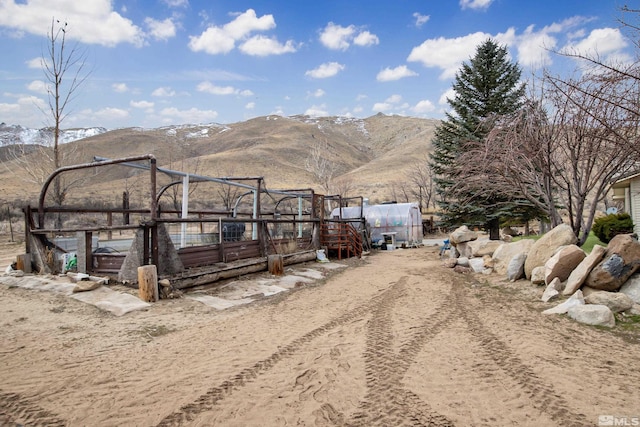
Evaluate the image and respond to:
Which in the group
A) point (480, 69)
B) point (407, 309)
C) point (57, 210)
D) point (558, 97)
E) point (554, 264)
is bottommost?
point (407, 309)

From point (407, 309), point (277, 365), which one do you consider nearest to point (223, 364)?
point (277, 365)

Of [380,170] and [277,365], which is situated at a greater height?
[380,170]

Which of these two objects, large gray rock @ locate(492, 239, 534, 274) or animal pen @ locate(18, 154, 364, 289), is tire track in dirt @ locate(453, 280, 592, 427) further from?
animal pen @ locate(18, 154, 364, 289)

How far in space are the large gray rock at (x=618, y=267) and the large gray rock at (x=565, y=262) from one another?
2.43 feet

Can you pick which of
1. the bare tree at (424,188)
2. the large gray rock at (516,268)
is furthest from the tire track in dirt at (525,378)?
the bare tree at (424,188)

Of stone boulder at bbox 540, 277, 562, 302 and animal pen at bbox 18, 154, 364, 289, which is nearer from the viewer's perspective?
stone boulder at bbox 540, 277, 562, 302

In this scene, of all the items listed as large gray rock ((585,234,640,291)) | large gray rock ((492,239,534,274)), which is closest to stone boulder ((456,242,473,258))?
large gray rock ((492,239,534,274))

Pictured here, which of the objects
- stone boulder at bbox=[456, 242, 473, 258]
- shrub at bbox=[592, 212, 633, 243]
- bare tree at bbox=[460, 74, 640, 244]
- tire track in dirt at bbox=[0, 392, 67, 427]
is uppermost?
bare tree at bbox=[460, 74, 640, 244]

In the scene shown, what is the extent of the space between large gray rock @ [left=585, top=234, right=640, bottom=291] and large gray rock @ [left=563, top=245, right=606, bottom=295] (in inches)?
3.8

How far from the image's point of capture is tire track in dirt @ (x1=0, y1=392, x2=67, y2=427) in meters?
3.07

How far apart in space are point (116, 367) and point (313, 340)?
239 centimetres

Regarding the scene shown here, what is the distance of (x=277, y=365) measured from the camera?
14.0 feet

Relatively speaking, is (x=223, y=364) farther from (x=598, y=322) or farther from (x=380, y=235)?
(x=380, y=235)

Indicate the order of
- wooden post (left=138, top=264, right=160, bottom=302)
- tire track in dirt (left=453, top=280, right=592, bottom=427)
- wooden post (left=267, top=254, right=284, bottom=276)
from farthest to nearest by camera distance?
1. wooden post (left=267, top=254, right=284, bottom=276)
2. wooden post (left=138, top=264, right=160, bottom=302)
3. tire track in dirt (left=453, top=280, right=592, bottom=427)
